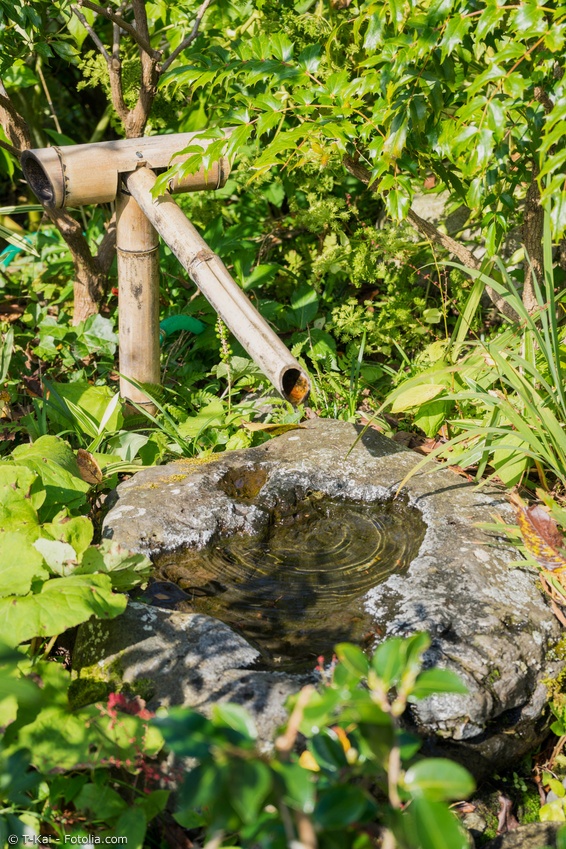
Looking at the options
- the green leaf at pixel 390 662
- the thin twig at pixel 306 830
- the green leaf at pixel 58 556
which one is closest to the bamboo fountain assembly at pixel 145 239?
the green leaf at pixel 58 556

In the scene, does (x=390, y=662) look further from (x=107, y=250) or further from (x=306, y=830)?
(x=107, y=250)

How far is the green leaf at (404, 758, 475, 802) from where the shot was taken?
1067mm

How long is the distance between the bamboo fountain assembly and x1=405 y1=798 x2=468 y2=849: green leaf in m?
1.67

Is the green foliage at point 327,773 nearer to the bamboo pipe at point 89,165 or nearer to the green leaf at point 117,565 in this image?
the green leaf at point 117,565

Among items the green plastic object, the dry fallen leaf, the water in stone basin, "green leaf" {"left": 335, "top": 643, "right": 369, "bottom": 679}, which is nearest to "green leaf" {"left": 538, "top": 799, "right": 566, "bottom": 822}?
the water in stone basin

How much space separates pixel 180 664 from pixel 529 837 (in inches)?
34.1

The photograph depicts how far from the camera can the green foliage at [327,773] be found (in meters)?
1.05

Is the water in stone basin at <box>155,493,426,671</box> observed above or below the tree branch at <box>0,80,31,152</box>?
below

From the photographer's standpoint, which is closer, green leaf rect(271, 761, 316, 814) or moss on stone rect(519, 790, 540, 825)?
green leaf rect(271, 761, 316, 814)

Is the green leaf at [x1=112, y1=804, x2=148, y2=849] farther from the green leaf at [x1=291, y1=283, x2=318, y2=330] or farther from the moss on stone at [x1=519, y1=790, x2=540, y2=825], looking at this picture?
the green leaf at [x1=291, y1=283, x2=318, y2=330]

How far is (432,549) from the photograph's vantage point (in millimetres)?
2404

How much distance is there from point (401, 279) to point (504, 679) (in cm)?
231

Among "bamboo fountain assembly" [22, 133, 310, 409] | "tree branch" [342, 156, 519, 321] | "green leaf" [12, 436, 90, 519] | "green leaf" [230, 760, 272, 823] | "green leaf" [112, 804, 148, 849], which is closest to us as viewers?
"green leaf" [230, 760, 272, 823]

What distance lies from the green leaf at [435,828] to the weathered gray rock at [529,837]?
913mm
